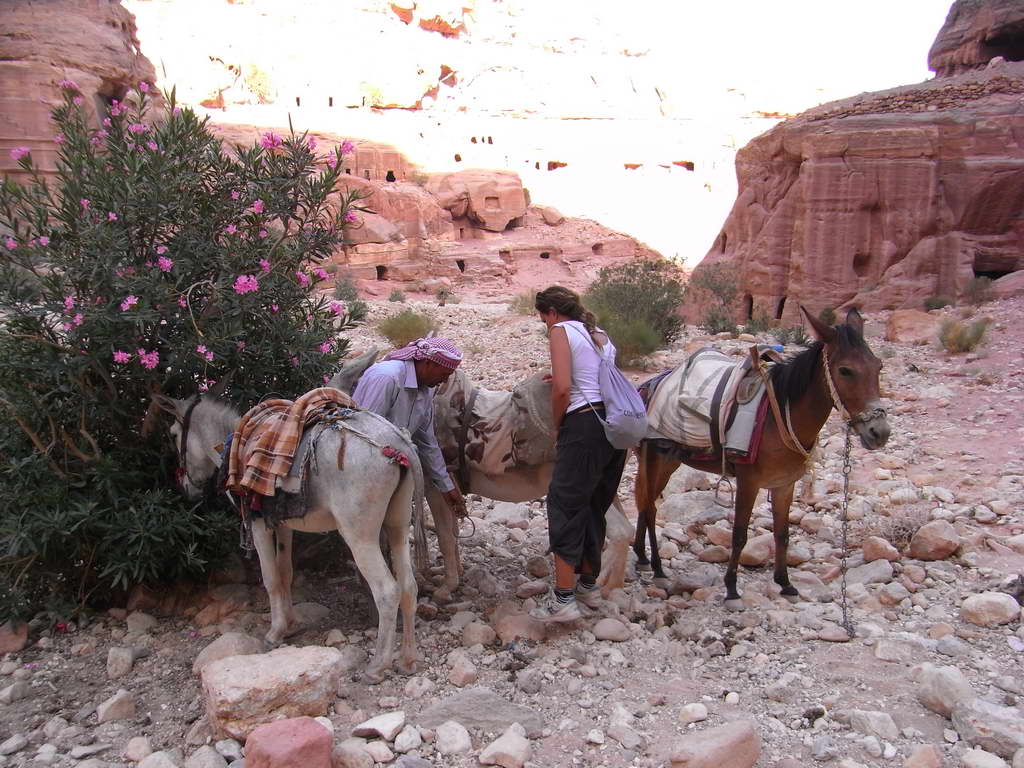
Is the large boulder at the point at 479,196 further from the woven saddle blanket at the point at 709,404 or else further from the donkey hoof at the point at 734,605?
the donkey hoof at the point at 734,605

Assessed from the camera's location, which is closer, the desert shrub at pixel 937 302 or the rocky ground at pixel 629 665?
the rocky ground at pixel 629 665

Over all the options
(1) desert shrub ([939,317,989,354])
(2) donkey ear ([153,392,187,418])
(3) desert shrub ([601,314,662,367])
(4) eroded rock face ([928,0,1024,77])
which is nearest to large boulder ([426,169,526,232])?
(4) eroded rock face ([928,0,1024,77])

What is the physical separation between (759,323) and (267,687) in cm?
1590

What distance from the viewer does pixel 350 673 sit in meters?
3.88

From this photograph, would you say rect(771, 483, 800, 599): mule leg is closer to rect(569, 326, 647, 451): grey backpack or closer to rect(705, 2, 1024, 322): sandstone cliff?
rect(569, 326, 647, 451): grey backpack

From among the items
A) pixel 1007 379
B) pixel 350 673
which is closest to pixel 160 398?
pixel 350 673

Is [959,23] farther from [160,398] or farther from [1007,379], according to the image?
[160,398]

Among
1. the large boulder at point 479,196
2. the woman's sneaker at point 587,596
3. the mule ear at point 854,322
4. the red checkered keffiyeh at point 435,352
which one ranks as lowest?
the woman's sneaker at point 587,596

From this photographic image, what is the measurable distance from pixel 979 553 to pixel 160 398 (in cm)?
544

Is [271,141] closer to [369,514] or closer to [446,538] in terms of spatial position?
[369,514]

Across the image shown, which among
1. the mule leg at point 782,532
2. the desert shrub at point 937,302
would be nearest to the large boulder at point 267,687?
the mule leg at point 782,532

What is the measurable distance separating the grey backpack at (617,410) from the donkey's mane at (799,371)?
3.18 ft

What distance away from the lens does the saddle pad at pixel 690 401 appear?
4.84 meters

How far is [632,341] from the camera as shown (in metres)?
13.1
